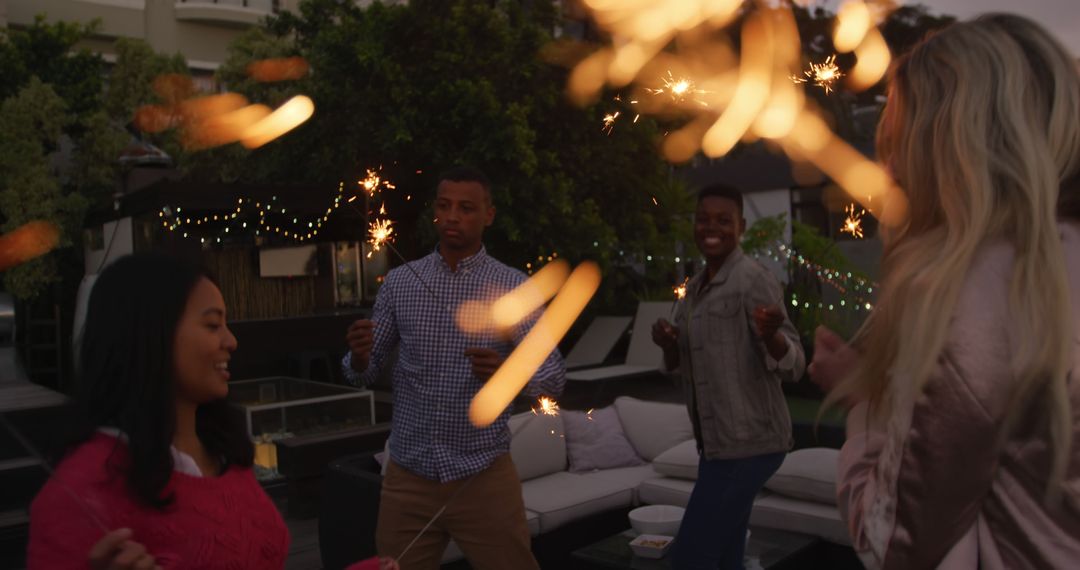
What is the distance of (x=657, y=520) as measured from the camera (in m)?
3.73

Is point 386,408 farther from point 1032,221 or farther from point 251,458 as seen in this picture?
point 1032,221

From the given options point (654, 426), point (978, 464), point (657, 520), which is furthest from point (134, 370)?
point (654, 426)

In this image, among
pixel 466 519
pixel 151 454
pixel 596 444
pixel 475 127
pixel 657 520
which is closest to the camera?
pixel 151 454

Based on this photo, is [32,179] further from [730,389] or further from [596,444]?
[730,389]

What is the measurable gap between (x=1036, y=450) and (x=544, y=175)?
362 inches

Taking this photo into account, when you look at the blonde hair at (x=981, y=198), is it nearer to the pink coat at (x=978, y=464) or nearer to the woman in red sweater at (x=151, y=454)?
the pink coat at (x=978, y=464)

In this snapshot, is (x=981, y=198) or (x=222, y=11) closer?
(x=981, y=198)

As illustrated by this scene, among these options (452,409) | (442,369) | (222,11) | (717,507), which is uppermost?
(222,11)

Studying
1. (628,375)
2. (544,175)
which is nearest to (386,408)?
(628,375)

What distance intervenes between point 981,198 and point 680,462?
11.9 ft

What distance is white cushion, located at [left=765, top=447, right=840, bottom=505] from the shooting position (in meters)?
4.06

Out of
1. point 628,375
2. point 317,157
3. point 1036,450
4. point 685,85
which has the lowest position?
point 628,375

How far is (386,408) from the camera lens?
713cm

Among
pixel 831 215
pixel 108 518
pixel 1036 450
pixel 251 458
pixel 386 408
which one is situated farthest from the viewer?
pixel 831 215
